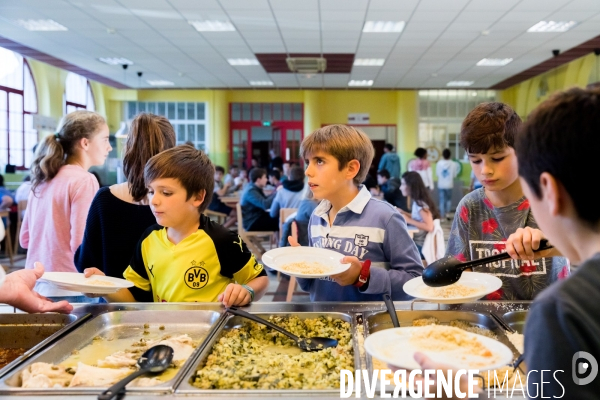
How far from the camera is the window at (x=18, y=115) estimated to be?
9.23m

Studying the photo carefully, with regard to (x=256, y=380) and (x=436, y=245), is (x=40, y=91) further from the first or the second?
(x=256, y=380)

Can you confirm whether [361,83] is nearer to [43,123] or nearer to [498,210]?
[43,123]

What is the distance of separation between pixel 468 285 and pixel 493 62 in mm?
9726

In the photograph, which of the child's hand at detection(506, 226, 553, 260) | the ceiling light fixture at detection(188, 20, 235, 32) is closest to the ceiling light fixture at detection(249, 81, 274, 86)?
the ceiling light fixture at detection(188, 20, 235, 32)

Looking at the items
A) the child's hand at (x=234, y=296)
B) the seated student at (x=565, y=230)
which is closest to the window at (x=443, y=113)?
the child's hand at (x=234, y=296)

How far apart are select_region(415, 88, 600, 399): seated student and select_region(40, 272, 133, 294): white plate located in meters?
1.00

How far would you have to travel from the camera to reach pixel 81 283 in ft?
4.73

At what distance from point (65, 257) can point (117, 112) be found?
1235cm

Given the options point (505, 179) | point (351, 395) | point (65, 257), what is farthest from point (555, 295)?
point (65, 257)

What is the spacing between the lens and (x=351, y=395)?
0.95 meters

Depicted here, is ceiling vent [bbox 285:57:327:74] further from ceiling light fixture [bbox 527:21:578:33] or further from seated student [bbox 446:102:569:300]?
seated student [bbox 446:102:569:300]

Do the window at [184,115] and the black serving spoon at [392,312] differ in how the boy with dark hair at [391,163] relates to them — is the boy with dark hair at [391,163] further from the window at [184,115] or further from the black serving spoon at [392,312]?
the black serving spoon at [392,312]

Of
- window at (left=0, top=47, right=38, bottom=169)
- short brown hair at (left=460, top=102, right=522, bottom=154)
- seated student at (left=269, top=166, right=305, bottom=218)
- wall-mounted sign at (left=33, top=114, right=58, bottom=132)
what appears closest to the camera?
short brown hair at (left=460, top=102, right=522, bottom=154)

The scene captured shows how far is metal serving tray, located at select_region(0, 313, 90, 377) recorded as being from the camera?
57.4 inches
